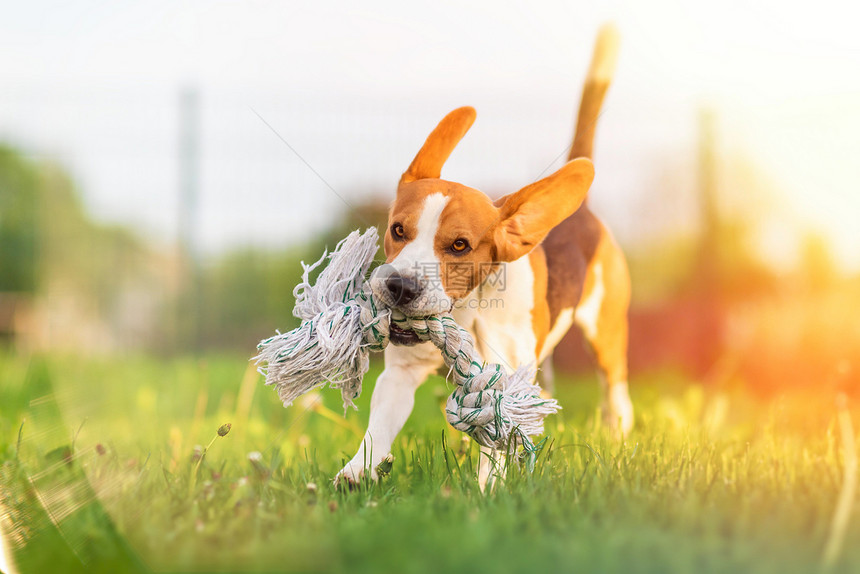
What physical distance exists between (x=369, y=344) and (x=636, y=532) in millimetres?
764

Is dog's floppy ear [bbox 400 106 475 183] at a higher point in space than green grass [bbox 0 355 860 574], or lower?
higher

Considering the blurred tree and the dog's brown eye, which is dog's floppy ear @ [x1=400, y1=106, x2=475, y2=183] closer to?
the dog's brown eye

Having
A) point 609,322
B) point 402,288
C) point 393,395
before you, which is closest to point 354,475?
point 393,395

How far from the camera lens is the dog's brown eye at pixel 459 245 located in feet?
5.83

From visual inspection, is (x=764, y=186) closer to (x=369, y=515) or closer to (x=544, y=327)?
(x=544, y=327)

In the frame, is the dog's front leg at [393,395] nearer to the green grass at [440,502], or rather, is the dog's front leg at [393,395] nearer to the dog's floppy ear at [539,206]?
the green grass at [440,502]

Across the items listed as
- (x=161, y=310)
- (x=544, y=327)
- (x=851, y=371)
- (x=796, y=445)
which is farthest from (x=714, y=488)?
(x=161, y=310)

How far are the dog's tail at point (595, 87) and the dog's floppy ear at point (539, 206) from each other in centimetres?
72

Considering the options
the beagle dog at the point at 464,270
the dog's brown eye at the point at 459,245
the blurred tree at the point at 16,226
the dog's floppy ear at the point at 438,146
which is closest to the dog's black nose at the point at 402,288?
the beagle dog at the point at 464,270

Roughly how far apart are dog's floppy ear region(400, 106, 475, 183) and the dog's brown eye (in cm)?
28

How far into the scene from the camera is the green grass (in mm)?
1180

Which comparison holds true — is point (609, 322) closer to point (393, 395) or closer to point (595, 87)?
point (595, 87)

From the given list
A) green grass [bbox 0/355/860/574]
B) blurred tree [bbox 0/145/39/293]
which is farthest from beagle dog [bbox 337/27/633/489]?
blurred tree [bbox 0/145/39/293]

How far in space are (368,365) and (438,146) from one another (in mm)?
662
